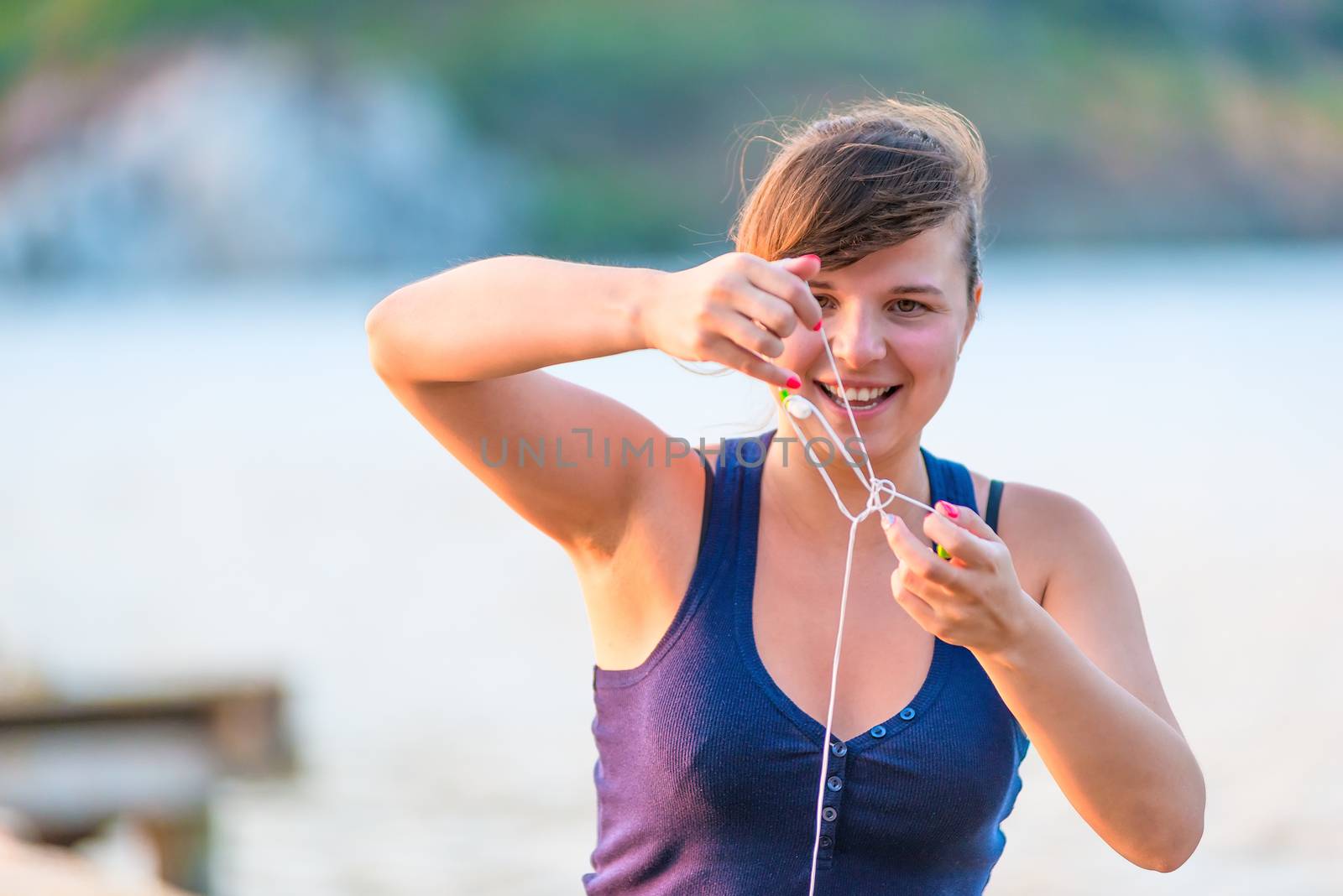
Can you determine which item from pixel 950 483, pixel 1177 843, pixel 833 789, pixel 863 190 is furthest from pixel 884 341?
pixel 1177 843

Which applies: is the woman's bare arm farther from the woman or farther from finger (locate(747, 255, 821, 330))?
finger (locate(747, 255, 821, 330))

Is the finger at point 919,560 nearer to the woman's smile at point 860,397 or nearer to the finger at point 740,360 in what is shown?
the finger at point 740,360

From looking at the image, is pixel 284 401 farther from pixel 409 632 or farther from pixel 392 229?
pixel 392 229

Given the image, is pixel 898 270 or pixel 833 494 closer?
pixel 898 270

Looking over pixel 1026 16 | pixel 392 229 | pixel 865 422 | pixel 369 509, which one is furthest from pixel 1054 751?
pixel 1026 16

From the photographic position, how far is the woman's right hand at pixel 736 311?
1416mm

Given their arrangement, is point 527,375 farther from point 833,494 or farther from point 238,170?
point 238,170

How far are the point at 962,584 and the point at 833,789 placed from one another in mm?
390

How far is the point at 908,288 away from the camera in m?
1.78

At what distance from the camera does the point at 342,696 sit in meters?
7.03

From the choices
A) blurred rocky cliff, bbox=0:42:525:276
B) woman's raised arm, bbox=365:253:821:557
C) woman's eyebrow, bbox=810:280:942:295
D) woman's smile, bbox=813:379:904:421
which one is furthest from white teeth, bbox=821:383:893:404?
blurred rocky cliff, bbox=0:42:525:276

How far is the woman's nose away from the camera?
173 cm

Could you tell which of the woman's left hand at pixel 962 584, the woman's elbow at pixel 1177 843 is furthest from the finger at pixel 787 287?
the woman's elbow at pixel 1177 843

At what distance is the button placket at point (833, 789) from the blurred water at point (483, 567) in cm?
70
